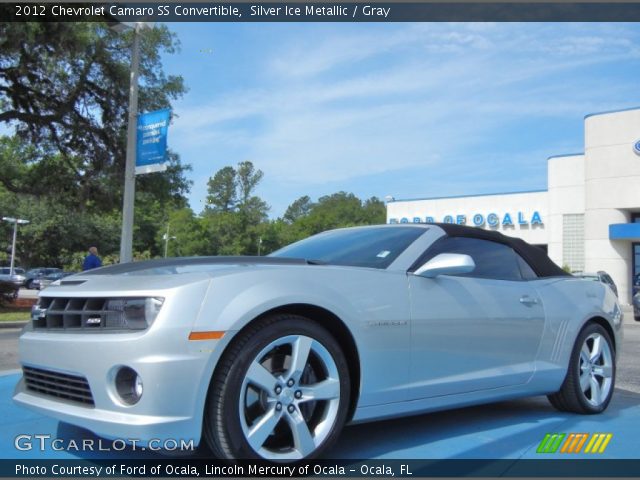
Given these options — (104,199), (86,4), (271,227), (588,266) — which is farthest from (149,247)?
(86,4)

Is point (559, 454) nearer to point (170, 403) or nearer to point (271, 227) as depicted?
point (170, 403)

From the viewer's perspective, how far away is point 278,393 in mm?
3180

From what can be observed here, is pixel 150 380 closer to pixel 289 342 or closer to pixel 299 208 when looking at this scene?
pixel 289 342

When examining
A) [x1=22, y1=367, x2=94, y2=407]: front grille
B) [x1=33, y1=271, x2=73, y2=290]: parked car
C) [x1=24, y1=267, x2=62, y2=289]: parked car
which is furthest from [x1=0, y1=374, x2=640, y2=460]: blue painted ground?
[x1=24, y1=267, x2=62, y2=289]: parked car

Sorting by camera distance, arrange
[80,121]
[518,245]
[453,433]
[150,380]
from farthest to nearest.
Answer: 1. [80,121]
2. [518,245]
3. [453,433]
4. [150,380]

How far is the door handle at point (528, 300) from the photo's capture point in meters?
4.48

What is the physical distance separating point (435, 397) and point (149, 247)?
263 feet

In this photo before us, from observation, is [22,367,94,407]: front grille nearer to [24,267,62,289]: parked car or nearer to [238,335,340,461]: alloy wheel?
[238,335,340,461]: alloy wheel

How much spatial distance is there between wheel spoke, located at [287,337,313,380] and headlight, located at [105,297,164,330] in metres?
0.71

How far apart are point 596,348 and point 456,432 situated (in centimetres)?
157

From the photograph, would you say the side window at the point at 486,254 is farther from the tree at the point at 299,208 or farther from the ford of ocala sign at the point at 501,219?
the tree at the point at 299,208

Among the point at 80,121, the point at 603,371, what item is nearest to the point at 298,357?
the point at 603,371

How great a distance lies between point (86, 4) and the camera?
554 inches

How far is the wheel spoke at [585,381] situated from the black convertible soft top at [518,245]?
30.9 inches
